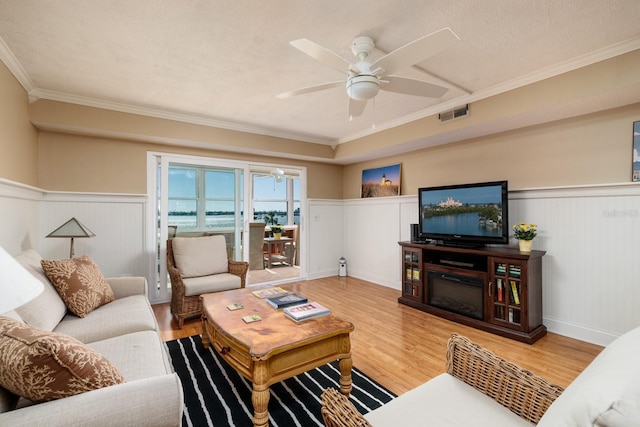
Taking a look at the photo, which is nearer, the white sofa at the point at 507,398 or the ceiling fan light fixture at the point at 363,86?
the white sofa at the point at 507,398

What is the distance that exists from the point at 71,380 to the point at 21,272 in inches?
17.1

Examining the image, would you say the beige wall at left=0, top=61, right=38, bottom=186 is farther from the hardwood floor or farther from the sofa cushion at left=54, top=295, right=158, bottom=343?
the hardwood floor

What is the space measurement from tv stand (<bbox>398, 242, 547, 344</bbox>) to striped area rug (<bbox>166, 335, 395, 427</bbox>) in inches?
68.2

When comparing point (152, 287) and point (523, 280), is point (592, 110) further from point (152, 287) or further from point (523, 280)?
point (152, 287)

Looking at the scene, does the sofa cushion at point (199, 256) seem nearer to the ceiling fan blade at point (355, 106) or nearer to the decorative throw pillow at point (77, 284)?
the decorative throw pillow at point (77, 284)

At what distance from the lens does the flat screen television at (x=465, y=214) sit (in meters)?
3.29

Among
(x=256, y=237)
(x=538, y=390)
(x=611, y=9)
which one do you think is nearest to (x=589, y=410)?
(x=538, y=390)

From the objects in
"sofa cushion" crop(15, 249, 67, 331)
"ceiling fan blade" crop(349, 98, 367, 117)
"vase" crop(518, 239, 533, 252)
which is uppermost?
"ceiling fan blade" crop(349, 98, 367, 117)

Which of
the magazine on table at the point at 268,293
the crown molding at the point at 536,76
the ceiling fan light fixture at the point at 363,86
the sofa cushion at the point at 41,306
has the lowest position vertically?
the magazine on table at the point at 268,293

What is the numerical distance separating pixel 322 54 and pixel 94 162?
3.59 meters

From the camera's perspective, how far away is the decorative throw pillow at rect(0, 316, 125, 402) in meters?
0.97

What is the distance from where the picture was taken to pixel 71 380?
3.35 ft

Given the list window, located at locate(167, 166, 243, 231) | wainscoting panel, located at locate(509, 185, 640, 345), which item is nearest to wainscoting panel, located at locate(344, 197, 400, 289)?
wainscoting panel, located at locate(509, 185, 640, 345)

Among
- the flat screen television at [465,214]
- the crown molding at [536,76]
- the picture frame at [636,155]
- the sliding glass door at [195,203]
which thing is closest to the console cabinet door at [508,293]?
the flat screen television at [465,214]
